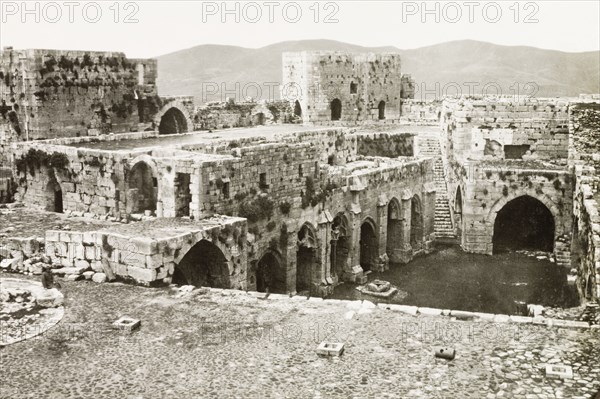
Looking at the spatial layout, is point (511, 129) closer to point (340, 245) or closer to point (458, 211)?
point (458, 211)

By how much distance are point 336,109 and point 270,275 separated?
783 inches

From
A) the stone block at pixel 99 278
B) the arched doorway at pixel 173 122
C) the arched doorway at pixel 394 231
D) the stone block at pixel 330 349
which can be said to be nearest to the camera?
the stone block at pixel 330 349

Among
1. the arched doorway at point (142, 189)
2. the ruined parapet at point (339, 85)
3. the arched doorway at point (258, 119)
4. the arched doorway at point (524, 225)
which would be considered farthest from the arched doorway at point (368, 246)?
the ruined parapet at point (339, 85)

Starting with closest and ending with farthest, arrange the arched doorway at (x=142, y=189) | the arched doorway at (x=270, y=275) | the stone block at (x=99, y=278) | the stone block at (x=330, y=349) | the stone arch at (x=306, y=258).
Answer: the stone block at (x=330, y=349)
the stone block at (x=99, y=278)
the arched doorway at (x=142, y=189)
the arched doorway at (x=270, y=275)
the stone arch at (x=306, y=258)

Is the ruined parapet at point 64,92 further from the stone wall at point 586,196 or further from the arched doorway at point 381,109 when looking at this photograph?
the stone wall at point 586,196

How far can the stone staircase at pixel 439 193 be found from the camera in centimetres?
3162

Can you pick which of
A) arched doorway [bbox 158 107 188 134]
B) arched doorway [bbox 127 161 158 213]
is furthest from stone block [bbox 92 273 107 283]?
arched doorway [bbox 158 107 188 134]

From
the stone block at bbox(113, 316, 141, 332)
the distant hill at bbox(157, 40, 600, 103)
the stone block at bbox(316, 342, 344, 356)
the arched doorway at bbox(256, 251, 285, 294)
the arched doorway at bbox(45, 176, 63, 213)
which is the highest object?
the distant hill at bbox(157, 40, 600, 103)

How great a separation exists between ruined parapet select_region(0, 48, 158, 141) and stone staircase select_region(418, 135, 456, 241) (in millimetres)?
13726

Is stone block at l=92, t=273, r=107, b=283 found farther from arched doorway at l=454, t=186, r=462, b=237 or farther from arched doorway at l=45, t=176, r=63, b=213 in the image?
arched doorway at l=454, t=186, r=462, b=237

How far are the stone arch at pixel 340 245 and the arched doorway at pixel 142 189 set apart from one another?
6712 millimetres

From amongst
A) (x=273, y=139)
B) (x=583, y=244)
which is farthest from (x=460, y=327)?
(x=273, y=139)

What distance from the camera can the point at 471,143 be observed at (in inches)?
1223

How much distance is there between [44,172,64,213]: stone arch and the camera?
889 inches
